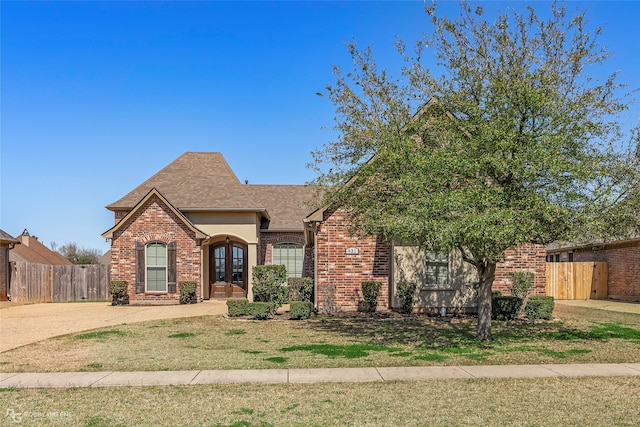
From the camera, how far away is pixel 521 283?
17.1 m

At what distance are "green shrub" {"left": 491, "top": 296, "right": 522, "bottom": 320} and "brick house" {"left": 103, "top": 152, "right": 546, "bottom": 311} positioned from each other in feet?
3.93

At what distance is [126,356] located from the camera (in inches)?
419

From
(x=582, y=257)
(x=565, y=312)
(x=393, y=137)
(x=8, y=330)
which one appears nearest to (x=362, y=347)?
(x=393, y=137)

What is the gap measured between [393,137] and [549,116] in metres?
3.25

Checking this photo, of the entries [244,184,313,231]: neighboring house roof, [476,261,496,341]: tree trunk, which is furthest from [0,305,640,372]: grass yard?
[244,184,313,231]: neighboring house roof

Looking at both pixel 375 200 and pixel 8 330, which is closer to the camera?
pixel 375 200

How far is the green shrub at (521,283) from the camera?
17.1 m

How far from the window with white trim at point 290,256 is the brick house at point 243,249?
0.05 meters

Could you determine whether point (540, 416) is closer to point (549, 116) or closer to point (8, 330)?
point (549, 116)

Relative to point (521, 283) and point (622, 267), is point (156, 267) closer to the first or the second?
point (521, 283)

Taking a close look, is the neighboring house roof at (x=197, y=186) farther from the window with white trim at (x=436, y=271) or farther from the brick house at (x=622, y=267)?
the brick house at (x=622, y=267)

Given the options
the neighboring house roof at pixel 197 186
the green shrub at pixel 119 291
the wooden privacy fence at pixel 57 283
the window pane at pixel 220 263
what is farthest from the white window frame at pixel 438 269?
the wooden privacy fence at pixel 57 283

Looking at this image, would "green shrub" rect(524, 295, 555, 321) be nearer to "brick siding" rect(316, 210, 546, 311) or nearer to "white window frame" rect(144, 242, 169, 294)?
"brick siding" rect(316, 210, 546, 311)

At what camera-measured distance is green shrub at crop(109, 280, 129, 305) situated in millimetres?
21453
